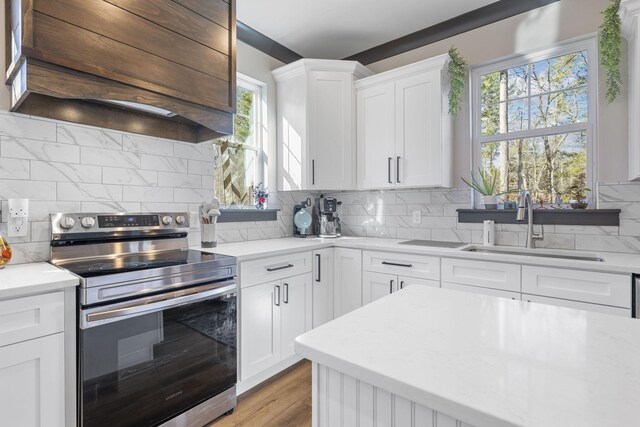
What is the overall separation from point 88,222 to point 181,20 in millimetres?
1285

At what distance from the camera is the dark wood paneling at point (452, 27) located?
2.63 metres

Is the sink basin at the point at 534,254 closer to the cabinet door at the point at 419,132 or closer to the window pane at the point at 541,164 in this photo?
the window pane at the point at 541,164

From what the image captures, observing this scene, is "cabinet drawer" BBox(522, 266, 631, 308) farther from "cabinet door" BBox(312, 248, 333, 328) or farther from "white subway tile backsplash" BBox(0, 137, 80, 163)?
"white subway tile backsplash" BBox(0, 137, 80, 163)

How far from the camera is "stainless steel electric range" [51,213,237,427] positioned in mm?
1448

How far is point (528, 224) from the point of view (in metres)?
2.44

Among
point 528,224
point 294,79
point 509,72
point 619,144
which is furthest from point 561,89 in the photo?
point 294,79

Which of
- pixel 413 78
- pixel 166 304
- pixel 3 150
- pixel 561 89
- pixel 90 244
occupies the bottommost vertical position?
pixel 166 304

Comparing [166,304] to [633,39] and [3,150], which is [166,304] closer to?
[3,150]

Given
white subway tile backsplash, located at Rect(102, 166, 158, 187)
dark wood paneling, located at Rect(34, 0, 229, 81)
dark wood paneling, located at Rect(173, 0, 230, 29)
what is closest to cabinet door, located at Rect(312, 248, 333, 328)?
white subway tile backsplash, located at Rect(102, 166, 158, 187)

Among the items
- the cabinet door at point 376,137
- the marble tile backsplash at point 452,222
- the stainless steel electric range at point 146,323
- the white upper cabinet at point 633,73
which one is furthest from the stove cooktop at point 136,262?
the white upper cabinet at point 633,73

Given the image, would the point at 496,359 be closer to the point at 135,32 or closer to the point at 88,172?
the point at 135,32

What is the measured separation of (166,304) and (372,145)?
2154mm

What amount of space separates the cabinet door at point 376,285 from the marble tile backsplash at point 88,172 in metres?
1.35

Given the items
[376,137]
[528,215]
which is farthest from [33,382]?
[528,215]
